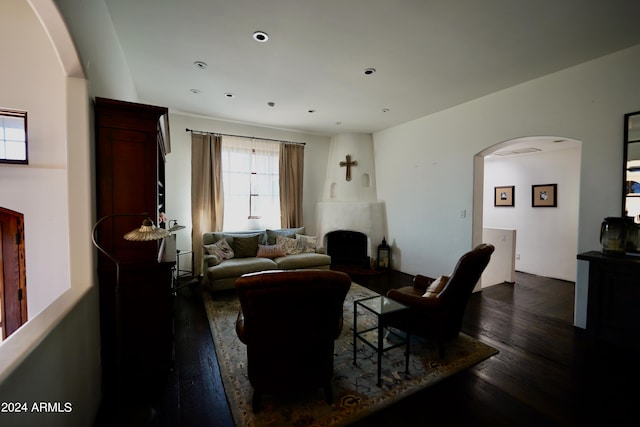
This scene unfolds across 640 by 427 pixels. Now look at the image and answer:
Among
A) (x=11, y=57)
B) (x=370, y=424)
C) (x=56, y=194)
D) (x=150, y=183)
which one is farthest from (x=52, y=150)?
(x=370, y=424)

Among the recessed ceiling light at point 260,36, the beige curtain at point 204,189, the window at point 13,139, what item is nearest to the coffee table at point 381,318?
the recessed ceiling light at point 260,36

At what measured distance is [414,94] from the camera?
3.52 meters

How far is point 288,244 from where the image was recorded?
458cm

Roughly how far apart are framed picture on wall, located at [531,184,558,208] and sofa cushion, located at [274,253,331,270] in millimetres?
4358

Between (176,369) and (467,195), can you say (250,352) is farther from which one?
(467,195)

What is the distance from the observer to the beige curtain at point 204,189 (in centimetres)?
446

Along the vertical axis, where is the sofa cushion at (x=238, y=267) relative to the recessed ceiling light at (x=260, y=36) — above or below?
below

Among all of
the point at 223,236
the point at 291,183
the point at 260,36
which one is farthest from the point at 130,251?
the point at 291,183

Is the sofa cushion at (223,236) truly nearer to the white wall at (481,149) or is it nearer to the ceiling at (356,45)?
the ceiling at (356,45)

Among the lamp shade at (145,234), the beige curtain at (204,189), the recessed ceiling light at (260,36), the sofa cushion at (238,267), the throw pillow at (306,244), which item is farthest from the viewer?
the throw pillow at (306,244)

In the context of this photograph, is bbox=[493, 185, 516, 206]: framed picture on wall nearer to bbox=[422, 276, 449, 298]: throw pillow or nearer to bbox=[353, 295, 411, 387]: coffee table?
bbox=[422, 276, 449, 298]: throw pillow

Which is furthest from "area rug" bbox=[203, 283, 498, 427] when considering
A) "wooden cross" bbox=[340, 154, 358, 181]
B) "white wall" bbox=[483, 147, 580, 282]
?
"white wall" bbox=[483, 147, 580, 282]

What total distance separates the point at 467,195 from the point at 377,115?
1.99m

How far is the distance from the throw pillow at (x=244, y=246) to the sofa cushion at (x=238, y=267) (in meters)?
0.20
